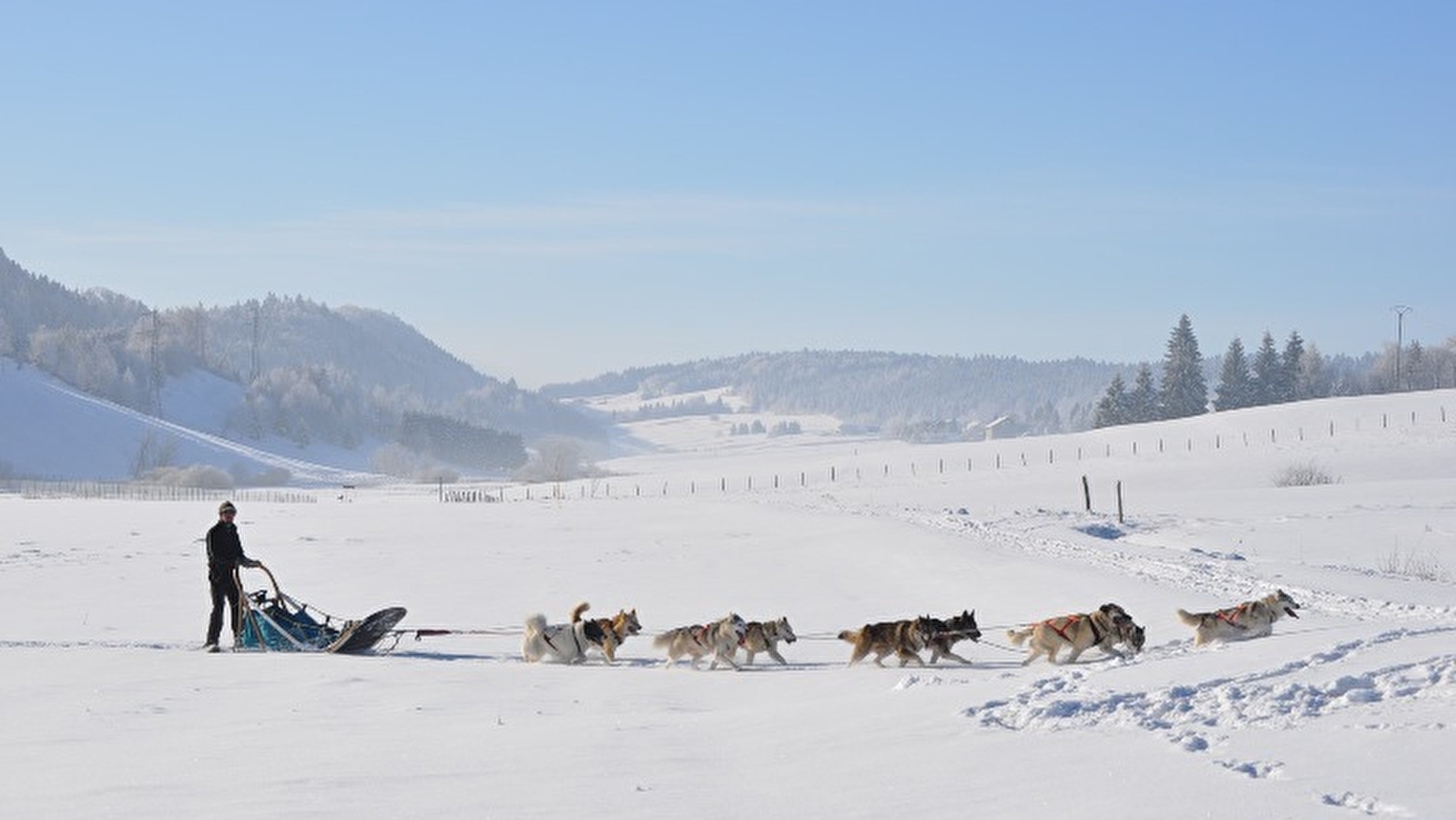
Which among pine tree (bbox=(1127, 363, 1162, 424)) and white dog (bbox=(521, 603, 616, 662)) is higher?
pine tree (bbox=(1127, 363, 1162, 424))

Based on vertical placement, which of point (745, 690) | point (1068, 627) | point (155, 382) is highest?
point (155, 382)

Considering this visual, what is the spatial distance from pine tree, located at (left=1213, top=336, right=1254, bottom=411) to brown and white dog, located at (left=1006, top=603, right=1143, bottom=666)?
86664mm

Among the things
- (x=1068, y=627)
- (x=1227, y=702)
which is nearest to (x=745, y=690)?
(x=1068, y=627)

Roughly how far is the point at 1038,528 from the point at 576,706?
23.3 metres

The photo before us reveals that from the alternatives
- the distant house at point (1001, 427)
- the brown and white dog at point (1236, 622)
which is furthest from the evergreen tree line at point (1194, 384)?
the brown and white dog at point (1236, 622)

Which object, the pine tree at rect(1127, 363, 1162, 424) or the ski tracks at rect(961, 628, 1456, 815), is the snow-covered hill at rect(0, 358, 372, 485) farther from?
the ski tracks at rect(961, 628, 1456, 815)

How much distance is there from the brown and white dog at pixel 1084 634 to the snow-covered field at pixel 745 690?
28.4 inches

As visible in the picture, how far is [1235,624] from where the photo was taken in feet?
43.6

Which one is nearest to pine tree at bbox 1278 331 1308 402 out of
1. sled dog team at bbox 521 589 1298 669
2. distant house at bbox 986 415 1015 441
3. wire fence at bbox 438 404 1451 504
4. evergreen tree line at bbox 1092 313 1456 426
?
evergreen tree line at bbox 1092 313 1456 426

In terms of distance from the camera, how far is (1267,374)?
314 feet

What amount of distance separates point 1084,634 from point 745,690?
10.2 ft

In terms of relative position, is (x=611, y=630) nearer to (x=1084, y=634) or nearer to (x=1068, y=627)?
(x=1068, y=627)

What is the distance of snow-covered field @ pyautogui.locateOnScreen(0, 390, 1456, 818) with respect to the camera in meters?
7.25

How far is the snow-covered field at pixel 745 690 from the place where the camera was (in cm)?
725
